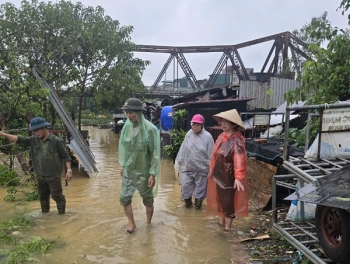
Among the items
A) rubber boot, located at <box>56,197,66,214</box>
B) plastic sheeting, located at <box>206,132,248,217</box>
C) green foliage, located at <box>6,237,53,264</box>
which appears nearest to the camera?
green foliage, located at <box>6,237,53,264</box>

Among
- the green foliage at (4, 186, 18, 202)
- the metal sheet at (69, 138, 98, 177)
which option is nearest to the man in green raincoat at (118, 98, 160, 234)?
the green foliage at (4, 186, 18, 202)

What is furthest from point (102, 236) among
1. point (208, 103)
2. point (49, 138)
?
point (208, 103)

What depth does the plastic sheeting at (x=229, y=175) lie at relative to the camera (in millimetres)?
3934

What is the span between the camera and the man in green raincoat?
4145mm

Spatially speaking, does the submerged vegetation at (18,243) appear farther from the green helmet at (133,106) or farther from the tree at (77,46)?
the tree at (77,46)

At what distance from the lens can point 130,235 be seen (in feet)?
13.7

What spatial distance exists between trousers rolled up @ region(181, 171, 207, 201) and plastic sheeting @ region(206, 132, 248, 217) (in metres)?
1.06

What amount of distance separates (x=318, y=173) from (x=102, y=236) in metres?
2.63

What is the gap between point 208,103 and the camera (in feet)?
33.1

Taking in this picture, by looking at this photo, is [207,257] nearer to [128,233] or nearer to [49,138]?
[128,233]

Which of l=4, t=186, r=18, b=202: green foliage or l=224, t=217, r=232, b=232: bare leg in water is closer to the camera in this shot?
l=224, t=217, r=232, b=232: bare leg in water

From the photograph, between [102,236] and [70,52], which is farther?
[70,52]

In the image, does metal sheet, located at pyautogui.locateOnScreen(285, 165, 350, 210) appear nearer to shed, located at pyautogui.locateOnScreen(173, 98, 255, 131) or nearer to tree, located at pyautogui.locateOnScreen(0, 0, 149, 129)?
shed, located at pyautogui.locateOnScreen(173, 98, 255, 131)

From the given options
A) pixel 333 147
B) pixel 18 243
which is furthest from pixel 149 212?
pixel 333 147
